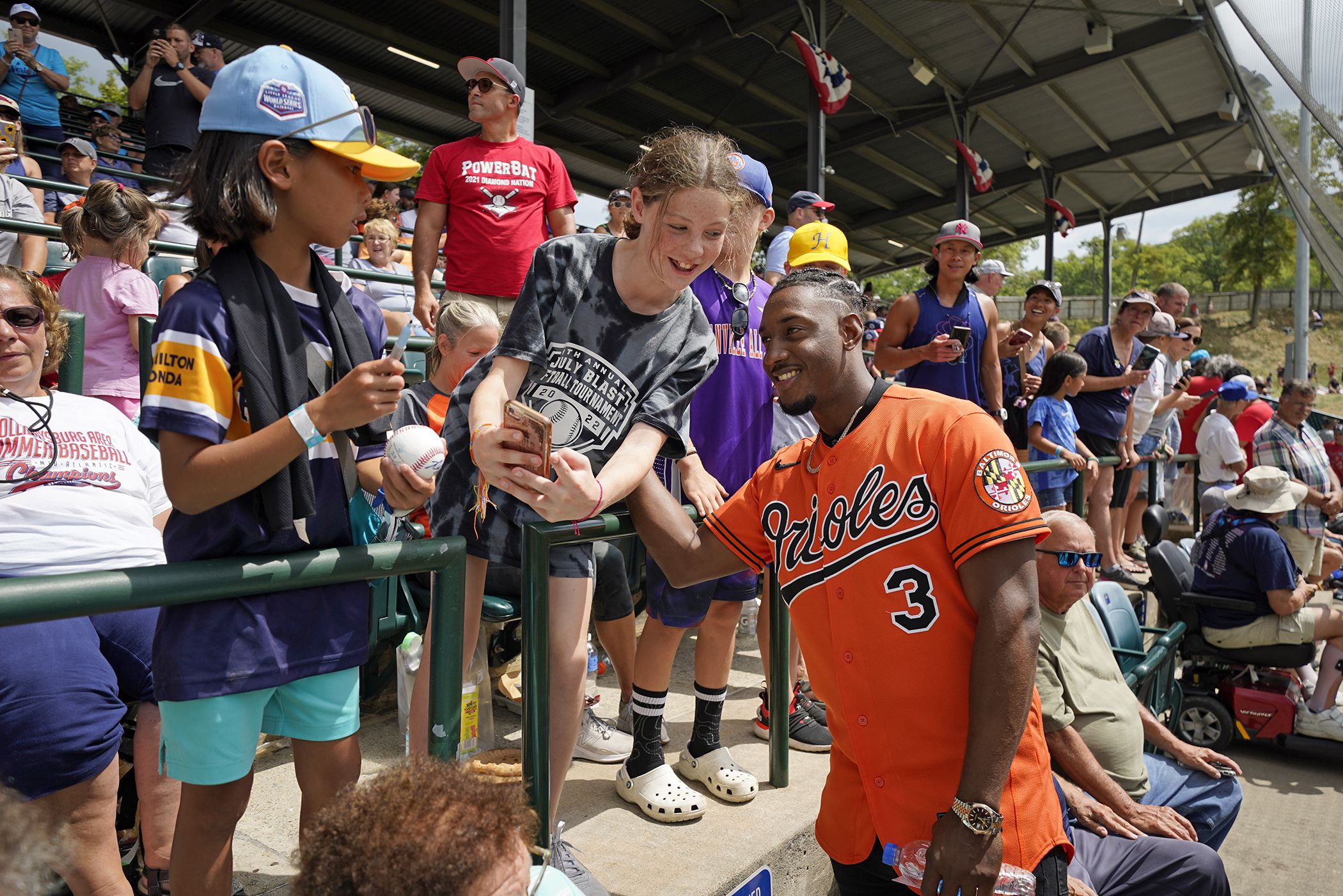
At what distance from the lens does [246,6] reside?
11.5m

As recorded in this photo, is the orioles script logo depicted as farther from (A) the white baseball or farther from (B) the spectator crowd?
(A) the white baseball

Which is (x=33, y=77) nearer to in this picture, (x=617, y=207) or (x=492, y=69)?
(x=617, y=207)

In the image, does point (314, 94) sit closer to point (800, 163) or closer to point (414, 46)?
point (414, 46)

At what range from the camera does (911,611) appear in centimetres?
200

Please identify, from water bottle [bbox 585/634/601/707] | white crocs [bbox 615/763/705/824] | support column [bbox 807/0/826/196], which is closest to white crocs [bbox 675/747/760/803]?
white crocs [bbox 615/763/705/824]

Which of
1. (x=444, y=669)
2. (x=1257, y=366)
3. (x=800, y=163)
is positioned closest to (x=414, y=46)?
(x=800, y=163)

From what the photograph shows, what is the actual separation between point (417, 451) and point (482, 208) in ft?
11.0

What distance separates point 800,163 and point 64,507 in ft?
56.7

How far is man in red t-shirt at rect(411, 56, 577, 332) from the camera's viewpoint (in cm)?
503

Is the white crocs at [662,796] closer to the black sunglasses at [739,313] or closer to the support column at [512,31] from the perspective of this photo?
the black sunglasses at [739,313]

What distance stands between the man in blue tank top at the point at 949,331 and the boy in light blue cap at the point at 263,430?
364 centimetres

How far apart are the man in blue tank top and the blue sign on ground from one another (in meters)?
3.03

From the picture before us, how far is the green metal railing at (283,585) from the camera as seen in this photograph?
4.53 feet

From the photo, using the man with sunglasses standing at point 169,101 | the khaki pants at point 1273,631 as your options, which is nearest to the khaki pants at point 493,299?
the man with sunglasses standing at point 169,101
